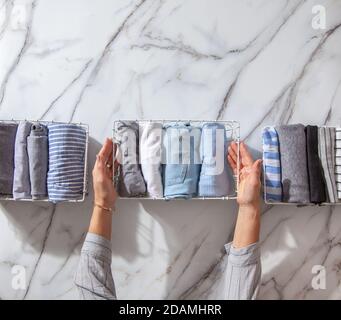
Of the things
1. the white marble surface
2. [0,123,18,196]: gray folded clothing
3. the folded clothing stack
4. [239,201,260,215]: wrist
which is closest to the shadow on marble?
the white marble surface

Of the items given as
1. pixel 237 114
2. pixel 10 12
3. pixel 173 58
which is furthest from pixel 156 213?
pixel 10 12

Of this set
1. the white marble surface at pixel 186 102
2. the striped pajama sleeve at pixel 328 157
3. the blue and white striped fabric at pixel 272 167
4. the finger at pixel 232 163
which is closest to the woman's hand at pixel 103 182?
the white marble surface at pixel 186 102

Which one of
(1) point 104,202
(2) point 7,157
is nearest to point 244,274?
(1) point 104,202

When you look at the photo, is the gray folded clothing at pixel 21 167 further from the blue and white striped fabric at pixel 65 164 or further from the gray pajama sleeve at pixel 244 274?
the gray pajama sleeve at pixel 244 274

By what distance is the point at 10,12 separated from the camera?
4.68ft

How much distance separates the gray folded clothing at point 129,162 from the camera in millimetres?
1290

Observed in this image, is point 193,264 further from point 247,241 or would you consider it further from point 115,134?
point 115,134

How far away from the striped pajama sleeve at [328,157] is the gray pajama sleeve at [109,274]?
326 mm

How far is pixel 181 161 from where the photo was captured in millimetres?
1278

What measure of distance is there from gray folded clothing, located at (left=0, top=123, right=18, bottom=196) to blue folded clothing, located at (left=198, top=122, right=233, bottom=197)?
2.20 feet

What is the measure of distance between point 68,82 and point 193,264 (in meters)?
0.85

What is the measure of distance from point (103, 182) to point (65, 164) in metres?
0.14

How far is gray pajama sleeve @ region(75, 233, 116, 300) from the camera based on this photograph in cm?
124

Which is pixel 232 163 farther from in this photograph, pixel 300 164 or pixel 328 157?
pixel 328 157
